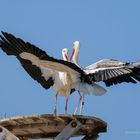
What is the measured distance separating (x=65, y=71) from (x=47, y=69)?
83 cm

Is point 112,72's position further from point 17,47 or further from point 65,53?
point 17,47

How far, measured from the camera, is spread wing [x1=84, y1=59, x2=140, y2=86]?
9852mm

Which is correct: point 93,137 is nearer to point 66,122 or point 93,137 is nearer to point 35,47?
point 66,122

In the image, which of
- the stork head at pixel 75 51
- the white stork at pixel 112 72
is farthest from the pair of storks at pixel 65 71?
the stork head at pixel 75 51

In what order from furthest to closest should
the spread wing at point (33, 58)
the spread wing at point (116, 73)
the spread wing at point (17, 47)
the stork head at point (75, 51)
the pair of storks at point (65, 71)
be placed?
the stork head at point (75, 51)
the spread wing at point (116, 73)
the pair of storks at point (65, 71)
the spread wing at point (33, 58)
the spread wing at point (17, 47)

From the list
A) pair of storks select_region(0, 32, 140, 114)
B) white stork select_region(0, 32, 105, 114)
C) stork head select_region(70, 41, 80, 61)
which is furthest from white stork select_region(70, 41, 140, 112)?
stork head select_region(70, 41, 80, 61)

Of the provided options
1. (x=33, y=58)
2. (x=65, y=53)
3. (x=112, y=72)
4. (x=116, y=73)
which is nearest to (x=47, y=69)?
(x=65, y=53)

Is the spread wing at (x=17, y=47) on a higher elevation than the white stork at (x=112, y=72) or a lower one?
higher

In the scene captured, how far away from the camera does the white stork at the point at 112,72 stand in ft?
32.3

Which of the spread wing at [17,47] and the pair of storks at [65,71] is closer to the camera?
the spread wing at [17,47]

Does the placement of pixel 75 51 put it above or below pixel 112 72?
above

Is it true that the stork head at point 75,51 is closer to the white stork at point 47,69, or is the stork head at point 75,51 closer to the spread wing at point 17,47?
the white stork at point 47,69

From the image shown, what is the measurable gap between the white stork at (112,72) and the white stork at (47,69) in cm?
18

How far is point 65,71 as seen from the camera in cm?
1005
